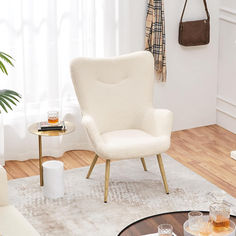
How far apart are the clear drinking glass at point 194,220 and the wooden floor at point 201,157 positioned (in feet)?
4.95

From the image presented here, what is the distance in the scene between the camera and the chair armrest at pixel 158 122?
4.39m

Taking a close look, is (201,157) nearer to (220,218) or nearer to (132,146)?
(132,146)

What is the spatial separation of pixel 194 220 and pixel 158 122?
1.57 metres

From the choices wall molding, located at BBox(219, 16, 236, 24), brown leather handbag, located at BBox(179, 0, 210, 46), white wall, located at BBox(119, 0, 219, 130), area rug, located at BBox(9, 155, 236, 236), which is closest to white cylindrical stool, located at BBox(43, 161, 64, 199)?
Answer: area rug, located at BBox(9, 155, 236, 236)

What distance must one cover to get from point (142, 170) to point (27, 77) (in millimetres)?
1252

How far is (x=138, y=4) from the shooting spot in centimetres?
530

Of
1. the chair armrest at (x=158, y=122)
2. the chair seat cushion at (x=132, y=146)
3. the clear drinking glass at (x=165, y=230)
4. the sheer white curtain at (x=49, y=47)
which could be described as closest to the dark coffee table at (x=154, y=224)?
the clear drinking glass at (x=165, y=230)

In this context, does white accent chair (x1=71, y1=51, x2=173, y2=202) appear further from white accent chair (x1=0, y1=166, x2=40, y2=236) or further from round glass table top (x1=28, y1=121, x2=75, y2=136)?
white accent chair (x1=0, y1=166, x2=40, y2=236)

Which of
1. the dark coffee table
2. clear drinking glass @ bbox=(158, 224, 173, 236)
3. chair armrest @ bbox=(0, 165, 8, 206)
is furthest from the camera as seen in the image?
chair armrest @ bbox=(0, 165, 8, 206)

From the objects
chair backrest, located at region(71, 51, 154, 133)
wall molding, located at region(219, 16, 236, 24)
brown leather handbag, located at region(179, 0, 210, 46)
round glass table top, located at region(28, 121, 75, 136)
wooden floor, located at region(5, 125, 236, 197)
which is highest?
wall molding, located at region(219, 16, 236, 24)

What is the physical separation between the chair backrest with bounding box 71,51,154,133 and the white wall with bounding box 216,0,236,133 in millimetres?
1309

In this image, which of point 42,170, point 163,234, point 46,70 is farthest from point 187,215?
point 46,70

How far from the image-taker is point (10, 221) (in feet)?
10.4

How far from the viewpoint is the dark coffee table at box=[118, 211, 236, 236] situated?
10.1 ft
